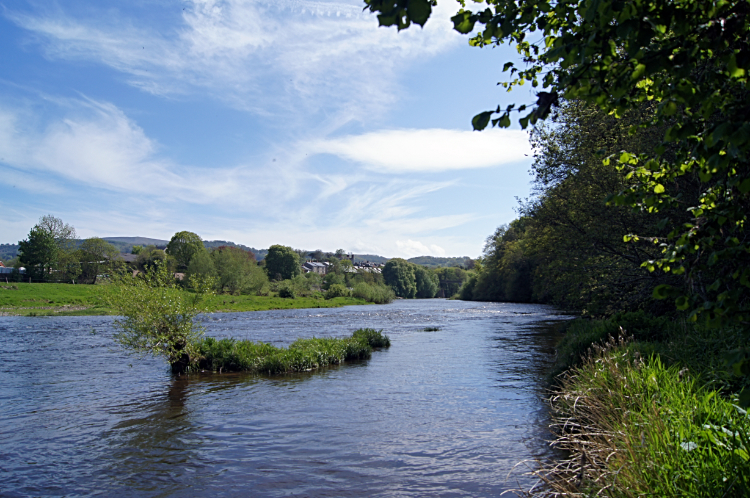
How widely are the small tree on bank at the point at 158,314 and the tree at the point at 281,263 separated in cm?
9932

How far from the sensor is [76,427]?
476 inches

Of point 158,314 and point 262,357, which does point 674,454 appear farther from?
point 158,314

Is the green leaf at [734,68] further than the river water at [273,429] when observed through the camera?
No

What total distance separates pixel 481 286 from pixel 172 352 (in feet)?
270

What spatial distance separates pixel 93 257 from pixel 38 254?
41.8 feet

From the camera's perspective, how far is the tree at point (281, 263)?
118 m

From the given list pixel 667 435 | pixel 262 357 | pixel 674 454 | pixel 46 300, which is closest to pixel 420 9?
pixel 674 454

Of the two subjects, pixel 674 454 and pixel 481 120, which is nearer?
pixel 481 120

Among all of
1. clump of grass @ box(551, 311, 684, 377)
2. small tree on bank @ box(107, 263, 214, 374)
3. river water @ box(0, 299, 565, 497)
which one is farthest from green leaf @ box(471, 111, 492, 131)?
small tree on bank @ box(107, 263, 214, 374)

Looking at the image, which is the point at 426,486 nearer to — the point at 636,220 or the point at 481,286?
the point at 636,220

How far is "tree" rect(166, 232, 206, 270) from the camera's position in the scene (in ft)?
310

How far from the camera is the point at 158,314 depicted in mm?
17766

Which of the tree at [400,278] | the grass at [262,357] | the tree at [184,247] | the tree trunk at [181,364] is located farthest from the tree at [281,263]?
the tree trunk at [181,364]

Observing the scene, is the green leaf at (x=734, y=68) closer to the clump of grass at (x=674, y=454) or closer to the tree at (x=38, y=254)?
the clump of grass at (x=674, y=454)
